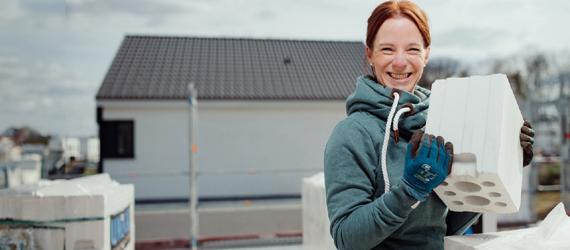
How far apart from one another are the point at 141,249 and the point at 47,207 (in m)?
4.53

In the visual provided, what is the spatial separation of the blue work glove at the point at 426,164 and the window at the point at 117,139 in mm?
11106

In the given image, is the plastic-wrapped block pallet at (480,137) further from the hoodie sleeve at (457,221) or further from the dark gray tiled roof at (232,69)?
the dark gray tiled roof at (232,69)

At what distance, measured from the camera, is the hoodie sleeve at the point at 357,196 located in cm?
137

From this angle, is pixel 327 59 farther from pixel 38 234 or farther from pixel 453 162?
pixel 453 162

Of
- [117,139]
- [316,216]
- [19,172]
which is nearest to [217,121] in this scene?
[117,139]

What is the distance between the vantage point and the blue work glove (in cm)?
129

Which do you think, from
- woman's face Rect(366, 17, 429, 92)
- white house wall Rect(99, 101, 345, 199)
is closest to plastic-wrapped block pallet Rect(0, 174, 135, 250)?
woman's face Rect(366, 17, 429, 92)

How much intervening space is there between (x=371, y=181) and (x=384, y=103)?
25cm

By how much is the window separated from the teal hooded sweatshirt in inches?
426

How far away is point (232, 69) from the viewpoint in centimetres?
1395

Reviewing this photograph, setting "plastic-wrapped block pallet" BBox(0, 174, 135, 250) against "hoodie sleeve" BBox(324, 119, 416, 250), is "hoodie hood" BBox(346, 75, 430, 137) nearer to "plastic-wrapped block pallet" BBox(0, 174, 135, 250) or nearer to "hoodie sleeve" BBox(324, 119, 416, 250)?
"hoodie sleeve" BBox(324, 119, 416, 250)

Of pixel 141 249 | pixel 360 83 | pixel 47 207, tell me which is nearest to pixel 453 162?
pixel 360 83

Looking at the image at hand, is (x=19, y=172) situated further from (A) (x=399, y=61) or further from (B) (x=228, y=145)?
(A) (x=399, y=61)

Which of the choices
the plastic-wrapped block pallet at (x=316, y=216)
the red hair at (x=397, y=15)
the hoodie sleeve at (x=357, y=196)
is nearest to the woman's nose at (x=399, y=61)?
the red hair at (x=397, y=15)
